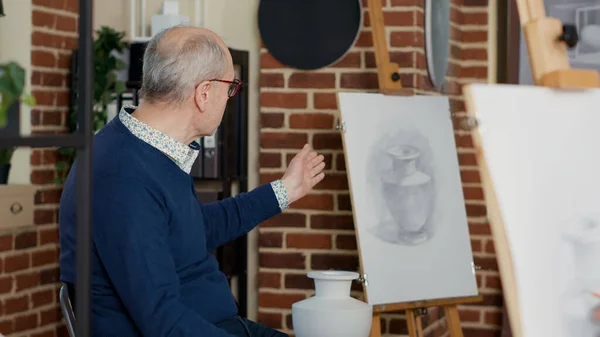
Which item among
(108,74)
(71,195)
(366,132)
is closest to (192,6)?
(108,74)

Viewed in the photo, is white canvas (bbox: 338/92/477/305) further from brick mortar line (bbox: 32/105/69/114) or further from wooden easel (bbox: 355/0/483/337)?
brick mortar line (bbox: 32/105/69/114)

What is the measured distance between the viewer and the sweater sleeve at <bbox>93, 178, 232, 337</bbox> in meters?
2.11

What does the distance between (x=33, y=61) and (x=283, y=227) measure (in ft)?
3.73

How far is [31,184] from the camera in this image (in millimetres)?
3592

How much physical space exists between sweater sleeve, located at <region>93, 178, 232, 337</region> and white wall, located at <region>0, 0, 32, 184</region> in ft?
5.00

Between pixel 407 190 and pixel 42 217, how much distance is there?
4.65 ft

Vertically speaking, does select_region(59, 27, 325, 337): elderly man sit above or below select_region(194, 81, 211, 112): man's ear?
below

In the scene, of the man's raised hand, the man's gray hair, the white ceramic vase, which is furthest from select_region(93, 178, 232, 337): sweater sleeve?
the white ceramic vase

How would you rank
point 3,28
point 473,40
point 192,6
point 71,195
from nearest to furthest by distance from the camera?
point 71,195 < point 3,28 < point 192,6 < point 473,40

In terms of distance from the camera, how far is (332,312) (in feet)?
9.81

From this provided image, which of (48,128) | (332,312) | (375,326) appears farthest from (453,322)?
(48,128)

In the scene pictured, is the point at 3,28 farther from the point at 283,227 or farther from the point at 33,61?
the point at 283,227

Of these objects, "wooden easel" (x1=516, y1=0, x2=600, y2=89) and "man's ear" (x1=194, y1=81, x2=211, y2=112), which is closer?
"wooden easel" (x1=516, y1=0, x2=600, y2=89)

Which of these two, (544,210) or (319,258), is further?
(319,258)
